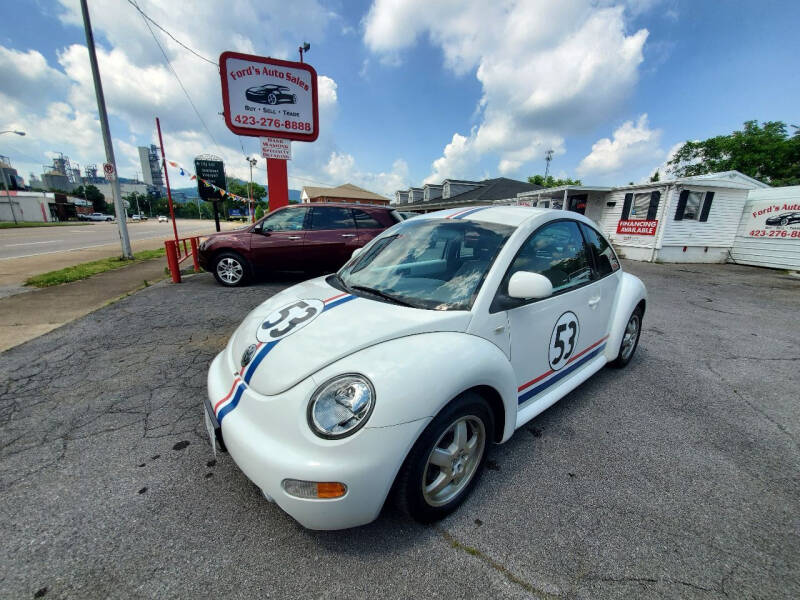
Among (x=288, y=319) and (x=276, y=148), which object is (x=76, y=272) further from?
(x=288, y=319)

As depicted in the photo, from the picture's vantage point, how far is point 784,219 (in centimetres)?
1160

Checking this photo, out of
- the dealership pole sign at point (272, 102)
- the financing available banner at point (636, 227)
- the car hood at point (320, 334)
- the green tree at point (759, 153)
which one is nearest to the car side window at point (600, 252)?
the car hood at point (320, 334)

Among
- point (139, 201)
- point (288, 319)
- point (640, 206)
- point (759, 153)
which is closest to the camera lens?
point (288, 319)

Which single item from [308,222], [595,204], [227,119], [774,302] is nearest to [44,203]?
[227,119]

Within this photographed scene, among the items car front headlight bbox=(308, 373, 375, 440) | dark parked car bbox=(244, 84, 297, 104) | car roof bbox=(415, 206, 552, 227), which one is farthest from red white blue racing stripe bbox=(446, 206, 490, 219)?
dark parked car bbox=(244, 84, 297, 104)

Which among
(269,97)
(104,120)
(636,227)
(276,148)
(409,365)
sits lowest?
(409,365)

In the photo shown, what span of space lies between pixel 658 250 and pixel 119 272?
1748cm

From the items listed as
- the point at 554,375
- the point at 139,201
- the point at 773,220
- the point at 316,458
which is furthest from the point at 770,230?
the point at 139,201

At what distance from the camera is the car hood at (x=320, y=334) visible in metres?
1.54

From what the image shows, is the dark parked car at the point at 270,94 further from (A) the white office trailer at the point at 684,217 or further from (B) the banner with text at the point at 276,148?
(A) the white office trailer at the point at 684,217

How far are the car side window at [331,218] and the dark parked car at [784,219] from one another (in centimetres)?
1502

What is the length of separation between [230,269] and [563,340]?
6294 mm

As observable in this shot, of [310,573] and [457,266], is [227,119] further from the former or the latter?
[310,573]

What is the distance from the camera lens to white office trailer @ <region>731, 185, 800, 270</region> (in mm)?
11359
